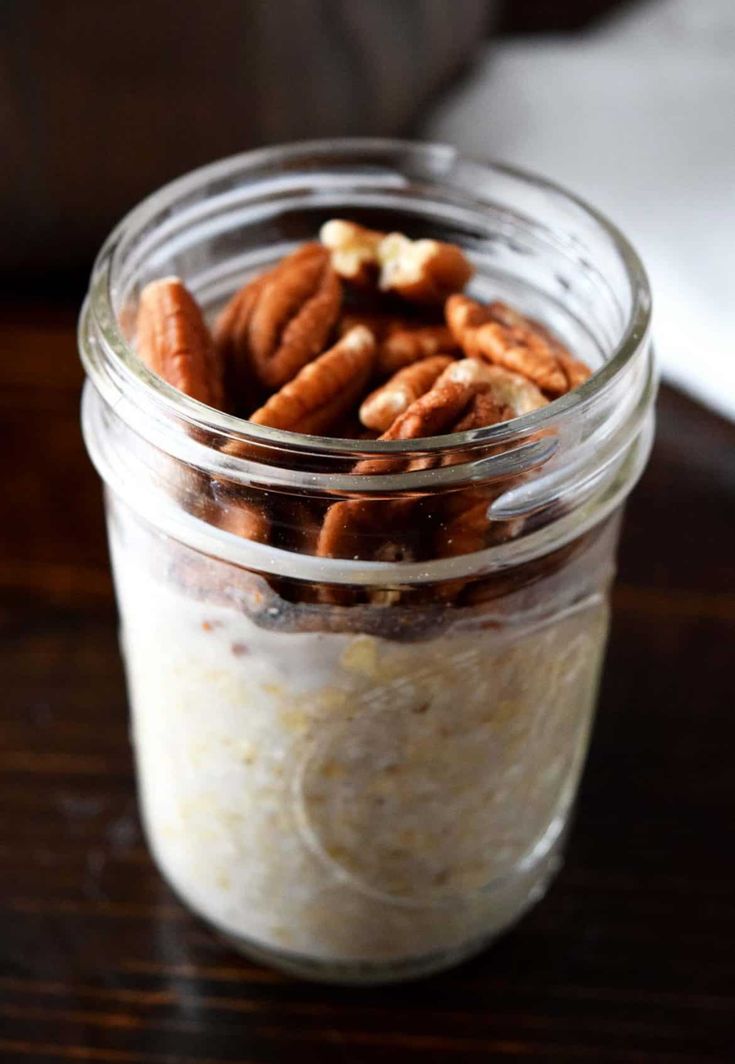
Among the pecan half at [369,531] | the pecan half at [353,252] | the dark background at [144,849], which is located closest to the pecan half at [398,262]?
the pecan half at [353,252]

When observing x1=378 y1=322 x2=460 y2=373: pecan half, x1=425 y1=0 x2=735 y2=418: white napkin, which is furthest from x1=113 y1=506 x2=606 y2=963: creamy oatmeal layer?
x1=425 y1=0 x2=735 y2=418: white napkin

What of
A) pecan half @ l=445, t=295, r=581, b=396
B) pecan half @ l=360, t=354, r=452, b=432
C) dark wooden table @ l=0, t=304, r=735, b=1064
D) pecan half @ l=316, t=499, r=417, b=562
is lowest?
dark wooden table @ l=0, t=304, r=735, b=1064

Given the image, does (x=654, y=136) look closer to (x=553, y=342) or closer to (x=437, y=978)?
(x=553, y=342)

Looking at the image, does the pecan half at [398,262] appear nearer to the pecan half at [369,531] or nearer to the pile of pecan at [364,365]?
the pile of pecan at [364,365]

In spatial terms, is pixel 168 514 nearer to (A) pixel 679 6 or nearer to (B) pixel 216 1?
(B) pixel 216 1

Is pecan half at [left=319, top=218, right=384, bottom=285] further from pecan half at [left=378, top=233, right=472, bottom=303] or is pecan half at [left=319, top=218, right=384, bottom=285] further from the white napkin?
the white napkin

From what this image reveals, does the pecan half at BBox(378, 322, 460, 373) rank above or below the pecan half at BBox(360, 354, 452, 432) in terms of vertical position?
below
